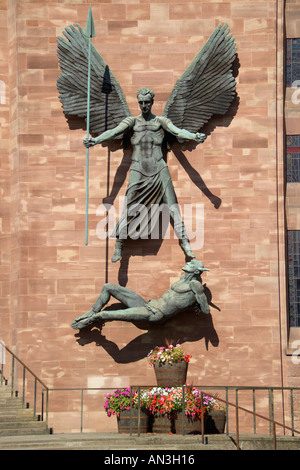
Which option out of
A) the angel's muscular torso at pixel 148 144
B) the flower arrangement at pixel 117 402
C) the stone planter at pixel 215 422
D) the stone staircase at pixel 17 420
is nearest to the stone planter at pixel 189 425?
the stone planter at pixel 215 422

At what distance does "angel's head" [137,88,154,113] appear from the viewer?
21188 mm

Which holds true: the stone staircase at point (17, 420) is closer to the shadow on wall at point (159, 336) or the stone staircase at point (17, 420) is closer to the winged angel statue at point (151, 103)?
the shadow on wall at point (159, 336)

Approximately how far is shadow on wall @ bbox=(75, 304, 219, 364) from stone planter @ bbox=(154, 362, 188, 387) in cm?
94

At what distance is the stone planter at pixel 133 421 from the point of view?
1945 cm

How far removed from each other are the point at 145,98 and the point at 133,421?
6.52m

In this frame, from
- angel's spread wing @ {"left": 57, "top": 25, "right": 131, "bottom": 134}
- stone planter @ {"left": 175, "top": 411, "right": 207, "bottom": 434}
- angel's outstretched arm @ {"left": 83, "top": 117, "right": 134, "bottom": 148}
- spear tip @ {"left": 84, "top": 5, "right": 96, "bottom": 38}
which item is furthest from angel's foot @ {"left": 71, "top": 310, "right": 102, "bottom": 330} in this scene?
spear tip @ {"left": 84, "top": 5, "right": 96, "bottom": 38}

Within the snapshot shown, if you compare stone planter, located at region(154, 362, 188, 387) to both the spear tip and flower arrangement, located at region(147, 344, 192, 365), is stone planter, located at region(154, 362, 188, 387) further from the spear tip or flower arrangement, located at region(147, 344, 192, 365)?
the spear tip

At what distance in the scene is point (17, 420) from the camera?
19.8 m

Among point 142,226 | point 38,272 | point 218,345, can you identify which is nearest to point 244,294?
point 218,345

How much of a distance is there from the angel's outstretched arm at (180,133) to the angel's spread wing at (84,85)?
99 centimetres

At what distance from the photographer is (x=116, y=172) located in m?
21.9

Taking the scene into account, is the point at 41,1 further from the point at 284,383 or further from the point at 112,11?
the point at 284,383

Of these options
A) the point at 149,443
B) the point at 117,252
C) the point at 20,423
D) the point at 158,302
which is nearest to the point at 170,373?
the point at 158,302

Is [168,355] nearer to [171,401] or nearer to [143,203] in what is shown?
[171,401]
